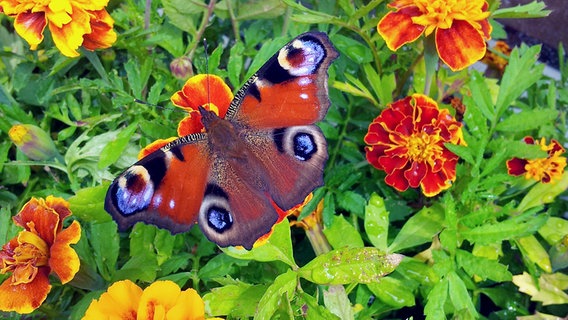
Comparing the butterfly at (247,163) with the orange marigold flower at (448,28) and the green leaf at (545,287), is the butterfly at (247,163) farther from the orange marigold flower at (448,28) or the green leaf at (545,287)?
the green leaf at (545,287)

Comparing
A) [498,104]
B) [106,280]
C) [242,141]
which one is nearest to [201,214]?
[242,141]

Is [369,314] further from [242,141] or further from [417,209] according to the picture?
[242,141]

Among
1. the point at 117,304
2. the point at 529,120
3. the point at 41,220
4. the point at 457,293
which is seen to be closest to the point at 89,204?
the point at 41,220

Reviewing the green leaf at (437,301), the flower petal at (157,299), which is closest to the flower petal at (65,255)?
the flower petal at (157,299)

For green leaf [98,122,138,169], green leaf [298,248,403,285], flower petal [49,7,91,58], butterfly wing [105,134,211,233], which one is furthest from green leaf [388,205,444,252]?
flower petal [49,7,91,58]

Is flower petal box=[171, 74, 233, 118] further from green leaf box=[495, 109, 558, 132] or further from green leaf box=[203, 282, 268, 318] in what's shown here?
green leaf box=[495, 109, 558, 132]

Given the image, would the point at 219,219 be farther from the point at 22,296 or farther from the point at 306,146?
the point at 22,296
